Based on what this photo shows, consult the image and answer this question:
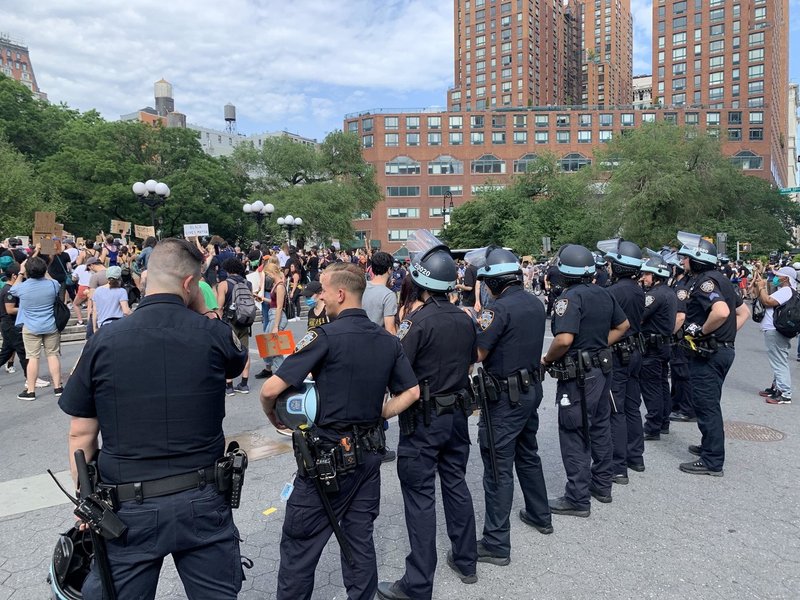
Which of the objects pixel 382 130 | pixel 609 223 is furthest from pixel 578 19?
pixel 609 223

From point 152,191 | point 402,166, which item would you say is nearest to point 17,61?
point 402,166

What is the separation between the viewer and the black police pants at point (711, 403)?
5.09 metres

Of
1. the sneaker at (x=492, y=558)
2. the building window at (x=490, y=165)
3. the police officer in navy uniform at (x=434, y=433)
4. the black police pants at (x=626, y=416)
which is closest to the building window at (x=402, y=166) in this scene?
the building window at (x=490, y=165)

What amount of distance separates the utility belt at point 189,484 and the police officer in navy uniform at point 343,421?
0.43m

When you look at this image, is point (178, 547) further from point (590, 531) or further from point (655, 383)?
point (655, 383)

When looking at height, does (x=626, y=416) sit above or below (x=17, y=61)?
below

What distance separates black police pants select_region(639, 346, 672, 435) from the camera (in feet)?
19.8

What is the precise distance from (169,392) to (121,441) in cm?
28

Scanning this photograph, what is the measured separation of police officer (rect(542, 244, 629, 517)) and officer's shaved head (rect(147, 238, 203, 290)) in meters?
3.02

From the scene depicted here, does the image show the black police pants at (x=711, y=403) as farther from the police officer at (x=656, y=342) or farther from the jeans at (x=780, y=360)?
the jeans at (x=780, y=360)

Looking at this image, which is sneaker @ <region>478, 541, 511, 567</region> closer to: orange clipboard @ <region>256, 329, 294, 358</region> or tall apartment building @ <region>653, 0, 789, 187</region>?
orange clipboard @ <region>256, 329, 294, 358</region>

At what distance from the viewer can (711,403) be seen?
5094 mm

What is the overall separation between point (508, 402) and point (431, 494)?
0.91 m

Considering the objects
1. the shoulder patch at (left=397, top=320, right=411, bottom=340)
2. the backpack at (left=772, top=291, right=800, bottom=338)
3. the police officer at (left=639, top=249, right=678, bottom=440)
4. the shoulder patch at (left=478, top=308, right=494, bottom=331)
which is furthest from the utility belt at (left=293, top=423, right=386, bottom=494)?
the backpack at (left=772, top=291, right=800, bottom=338)
